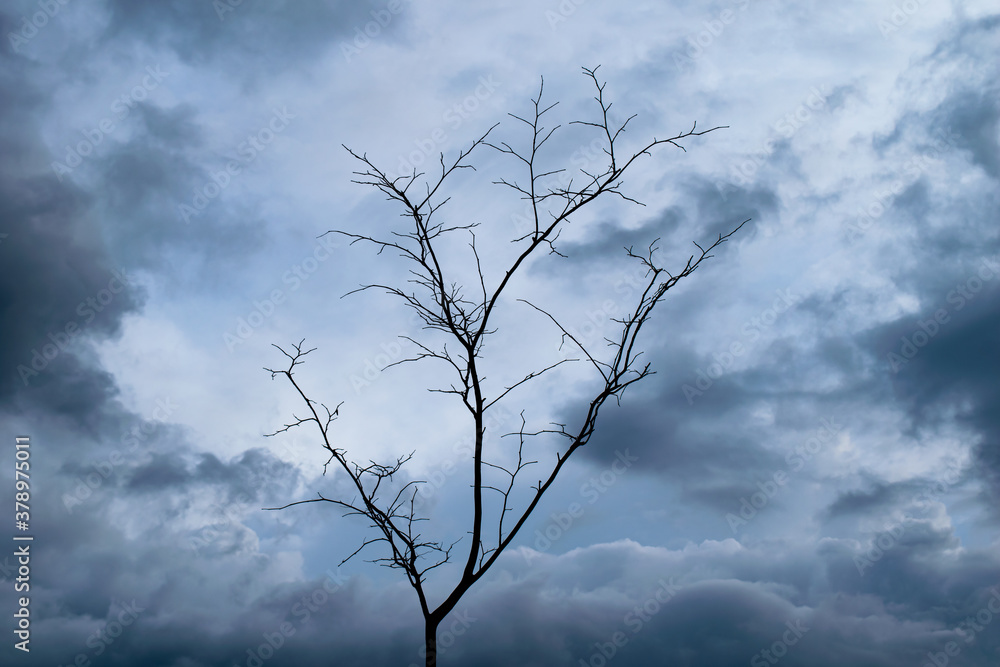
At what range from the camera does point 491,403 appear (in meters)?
5.77

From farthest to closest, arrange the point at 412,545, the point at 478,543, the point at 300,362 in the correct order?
1. the point at 300,362
2. the point at 412,545
3. the point at 478,543

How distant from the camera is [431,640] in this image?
18.2 feet

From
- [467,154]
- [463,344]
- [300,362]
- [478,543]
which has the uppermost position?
[467,154]

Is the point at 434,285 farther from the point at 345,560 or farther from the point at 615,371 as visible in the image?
the point at 345,560

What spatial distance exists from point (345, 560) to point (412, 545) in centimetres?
56

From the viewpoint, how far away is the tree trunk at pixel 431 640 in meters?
5.48

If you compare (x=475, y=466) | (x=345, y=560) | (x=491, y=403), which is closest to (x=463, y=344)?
(x=491, y=403)

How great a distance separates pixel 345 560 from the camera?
234 inches

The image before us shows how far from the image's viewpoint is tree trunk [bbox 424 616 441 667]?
5484 mm

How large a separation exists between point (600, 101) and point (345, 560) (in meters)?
4.33

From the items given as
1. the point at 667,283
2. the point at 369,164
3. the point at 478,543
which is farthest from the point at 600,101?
the point at 478,543

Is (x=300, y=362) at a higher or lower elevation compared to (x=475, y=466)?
higher

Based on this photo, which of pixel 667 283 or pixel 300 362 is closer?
pixel 667 283

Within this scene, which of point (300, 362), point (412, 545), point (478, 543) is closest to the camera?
point (478, 543)
